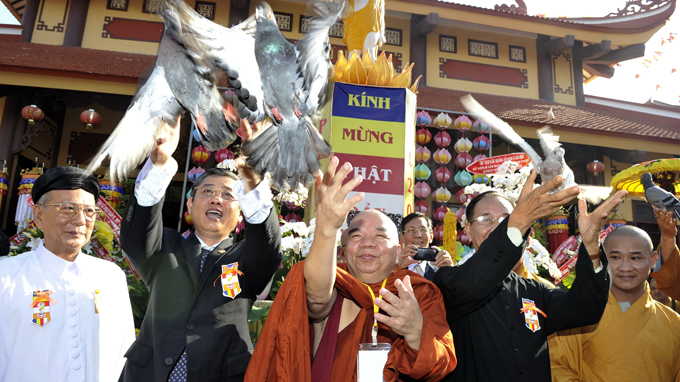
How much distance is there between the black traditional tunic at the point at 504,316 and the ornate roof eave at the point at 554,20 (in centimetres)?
819

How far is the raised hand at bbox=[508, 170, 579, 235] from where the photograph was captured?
5.37ft

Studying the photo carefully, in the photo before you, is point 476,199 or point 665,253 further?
point 665,253

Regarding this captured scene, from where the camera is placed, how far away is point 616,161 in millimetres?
10094

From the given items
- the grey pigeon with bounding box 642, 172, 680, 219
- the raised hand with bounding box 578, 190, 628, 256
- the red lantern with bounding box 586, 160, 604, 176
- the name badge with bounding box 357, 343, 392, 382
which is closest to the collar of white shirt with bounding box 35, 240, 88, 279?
the name badge with bounding box 357, 343, 392, 382

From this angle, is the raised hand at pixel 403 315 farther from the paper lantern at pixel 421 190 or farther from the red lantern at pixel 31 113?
the red lantern at pixel 31 113

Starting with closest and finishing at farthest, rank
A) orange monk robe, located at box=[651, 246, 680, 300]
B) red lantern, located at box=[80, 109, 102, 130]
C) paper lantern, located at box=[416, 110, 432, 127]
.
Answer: orange monk robe, located at box=[651, 246, 680, 300] → paper lantern, located at box=[416, 110, 432, 127] → red lantern, located at box=[80, 109, 102, 130]

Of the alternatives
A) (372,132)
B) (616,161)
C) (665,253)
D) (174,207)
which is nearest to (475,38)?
(616,161)

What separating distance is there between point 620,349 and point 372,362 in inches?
63.4

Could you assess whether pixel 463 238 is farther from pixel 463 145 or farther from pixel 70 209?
pixel 70 209

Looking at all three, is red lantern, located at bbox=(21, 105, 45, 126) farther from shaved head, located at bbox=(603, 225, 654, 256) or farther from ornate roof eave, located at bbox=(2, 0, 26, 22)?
shaved head, located at bbox=(603, 225, 654, 256)

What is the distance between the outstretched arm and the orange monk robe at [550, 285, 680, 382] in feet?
4.66

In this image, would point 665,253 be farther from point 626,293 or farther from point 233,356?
point 233,356

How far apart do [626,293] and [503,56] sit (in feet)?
28.9

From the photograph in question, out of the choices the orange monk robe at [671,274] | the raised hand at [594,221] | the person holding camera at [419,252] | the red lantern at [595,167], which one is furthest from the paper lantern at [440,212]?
the raised hand at [594,221]
